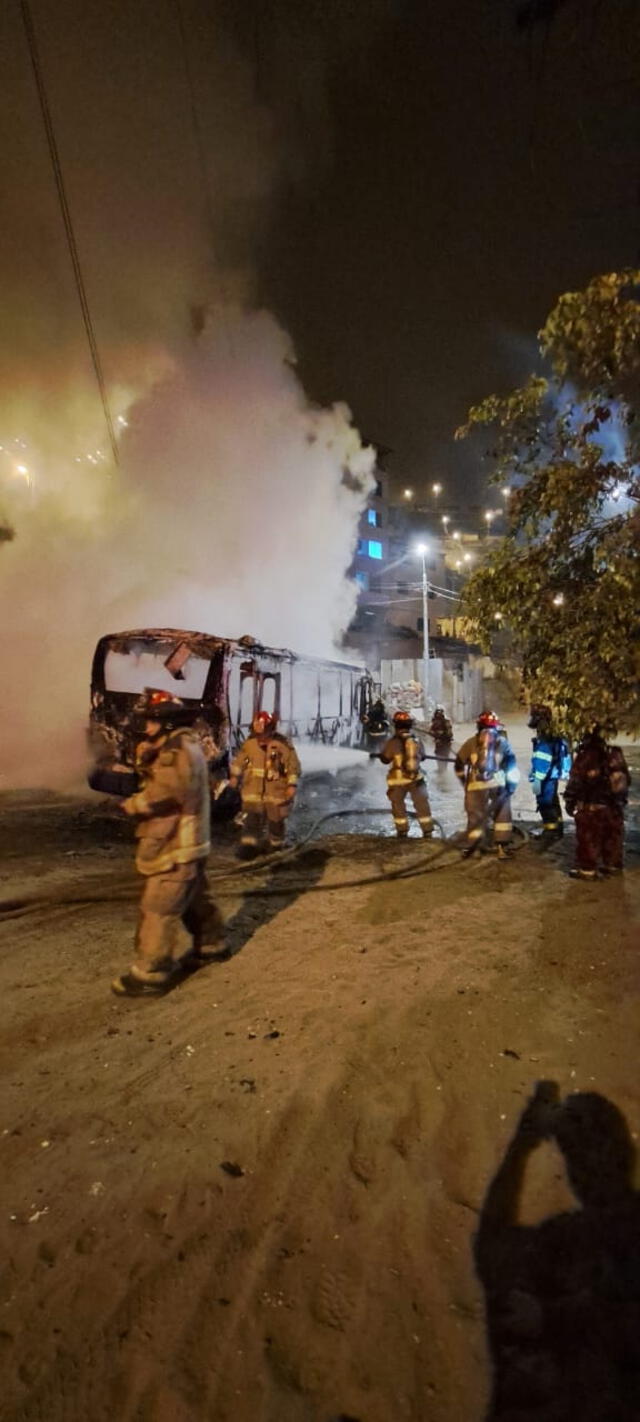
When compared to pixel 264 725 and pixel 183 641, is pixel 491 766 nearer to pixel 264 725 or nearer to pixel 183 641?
pixel 264 725

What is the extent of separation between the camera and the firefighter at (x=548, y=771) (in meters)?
7.83

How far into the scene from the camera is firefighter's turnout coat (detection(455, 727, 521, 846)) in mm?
7285

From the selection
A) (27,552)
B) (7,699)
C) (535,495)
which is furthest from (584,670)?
(27,552)

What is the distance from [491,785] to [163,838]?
14.1 feet

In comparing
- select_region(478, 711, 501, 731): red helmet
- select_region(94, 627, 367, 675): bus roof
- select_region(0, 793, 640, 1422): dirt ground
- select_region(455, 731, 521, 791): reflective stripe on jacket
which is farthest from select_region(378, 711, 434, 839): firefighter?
select_region(94, 627, 367, 675): bus roof

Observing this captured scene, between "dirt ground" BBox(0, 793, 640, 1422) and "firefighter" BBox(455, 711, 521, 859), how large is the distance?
214 centimetres

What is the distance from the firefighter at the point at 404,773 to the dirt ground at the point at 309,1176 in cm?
295

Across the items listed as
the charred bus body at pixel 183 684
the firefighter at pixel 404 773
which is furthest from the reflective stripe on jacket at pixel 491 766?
the charred bus body at pixel 183 684

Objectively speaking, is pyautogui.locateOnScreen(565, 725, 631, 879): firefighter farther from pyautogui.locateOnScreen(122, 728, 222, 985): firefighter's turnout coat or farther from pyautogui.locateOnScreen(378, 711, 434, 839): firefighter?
pyautogui.locateOnScreen(122, 728, 222, 985): firefighter's turnout coat

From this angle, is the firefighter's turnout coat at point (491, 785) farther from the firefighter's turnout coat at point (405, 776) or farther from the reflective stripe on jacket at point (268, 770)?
the reflective stripe on jacket at point (268, 770)

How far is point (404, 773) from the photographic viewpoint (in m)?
7.96

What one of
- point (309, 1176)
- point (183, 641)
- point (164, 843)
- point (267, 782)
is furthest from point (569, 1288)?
point (183, 641)

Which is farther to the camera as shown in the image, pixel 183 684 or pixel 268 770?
pixel 183 684

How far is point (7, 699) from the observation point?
18078 mm
